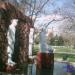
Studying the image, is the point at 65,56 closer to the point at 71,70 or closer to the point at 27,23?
the point at 71,70

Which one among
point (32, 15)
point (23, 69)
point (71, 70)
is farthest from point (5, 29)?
point (71, 70)

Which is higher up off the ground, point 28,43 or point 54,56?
point 28,43

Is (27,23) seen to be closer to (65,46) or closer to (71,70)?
(65,46)

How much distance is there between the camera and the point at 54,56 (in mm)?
2383

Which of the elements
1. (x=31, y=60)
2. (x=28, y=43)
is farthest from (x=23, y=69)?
(x=28, y=43)

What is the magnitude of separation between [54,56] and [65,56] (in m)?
0.13

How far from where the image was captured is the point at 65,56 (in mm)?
2336

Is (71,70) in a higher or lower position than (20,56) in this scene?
lower

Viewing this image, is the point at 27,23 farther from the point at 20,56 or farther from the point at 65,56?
the point at 65,56

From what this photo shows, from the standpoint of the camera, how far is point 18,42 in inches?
93.1

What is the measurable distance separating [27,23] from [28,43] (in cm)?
22

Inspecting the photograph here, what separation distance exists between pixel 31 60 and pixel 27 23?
42 centimetres

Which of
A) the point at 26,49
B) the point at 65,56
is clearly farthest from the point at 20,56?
the point at 65,56

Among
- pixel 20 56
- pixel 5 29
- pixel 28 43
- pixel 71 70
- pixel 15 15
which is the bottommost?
pixel 71 70
